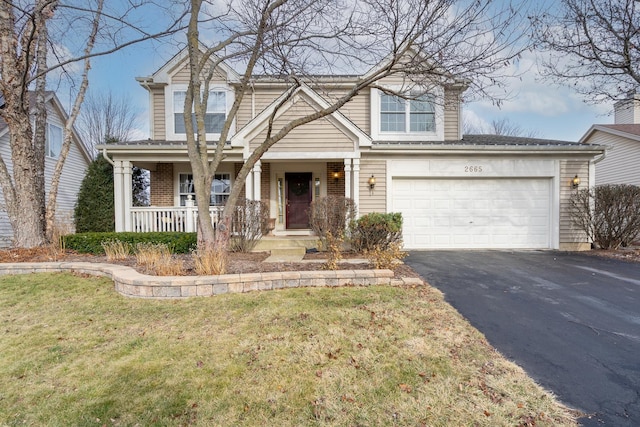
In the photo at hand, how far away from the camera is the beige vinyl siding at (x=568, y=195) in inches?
373

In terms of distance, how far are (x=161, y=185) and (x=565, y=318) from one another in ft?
37.7

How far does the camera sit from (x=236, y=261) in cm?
631

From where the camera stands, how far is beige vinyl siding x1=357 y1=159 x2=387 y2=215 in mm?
9492

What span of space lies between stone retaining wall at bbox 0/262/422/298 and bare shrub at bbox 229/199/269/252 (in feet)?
8.84

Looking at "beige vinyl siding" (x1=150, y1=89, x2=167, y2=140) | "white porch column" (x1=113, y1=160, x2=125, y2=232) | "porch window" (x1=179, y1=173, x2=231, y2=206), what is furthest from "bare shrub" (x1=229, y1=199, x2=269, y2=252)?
"beige vinyl siding" (x1=150, y1=89, x2=167, y2=140)

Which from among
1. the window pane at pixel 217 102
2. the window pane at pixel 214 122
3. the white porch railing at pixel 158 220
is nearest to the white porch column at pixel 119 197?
the white porch railing at pixel 158 220

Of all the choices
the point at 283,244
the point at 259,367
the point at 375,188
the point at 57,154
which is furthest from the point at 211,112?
the point at 259,367

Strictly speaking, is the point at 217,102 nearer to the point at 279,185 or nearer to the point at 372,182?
the point at 279,185

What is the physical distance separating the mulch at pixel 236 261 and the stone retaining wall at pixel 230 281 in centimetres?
33

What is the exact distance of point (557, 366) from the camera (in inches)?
112

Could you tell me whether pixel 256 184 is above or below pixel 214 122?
below

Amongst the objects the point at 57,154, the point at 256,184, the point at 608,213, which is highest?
the point at 57,154

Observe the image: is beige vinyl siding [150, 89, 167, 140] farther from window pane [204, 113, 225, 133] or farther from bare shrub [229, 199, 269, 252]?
bare shrub [229, 199, 269, 252]

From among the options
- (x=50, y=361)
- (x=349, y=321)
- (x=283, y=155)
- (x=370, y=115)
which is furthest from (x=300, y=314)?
(x=370, y=115)
